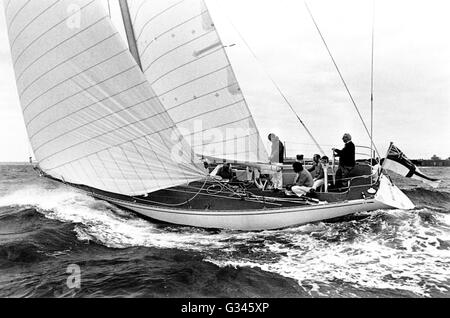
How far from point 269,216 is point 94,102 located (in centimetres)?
432

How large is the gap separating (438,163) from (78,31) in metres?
78.2

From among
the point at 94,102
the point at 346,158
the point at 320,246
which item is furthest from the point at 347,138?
the point at 94,102

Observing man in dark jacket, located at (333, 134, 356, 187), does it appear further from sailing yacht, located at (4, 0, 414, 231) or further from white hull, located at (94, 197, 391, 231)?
white hull, located at (94, 197, 391, 231)

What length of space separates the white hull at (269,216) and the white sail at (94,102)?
87 cm

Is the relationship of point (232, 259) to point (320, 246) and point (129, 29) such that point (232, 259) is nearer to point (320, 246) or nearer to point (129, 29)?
point (320, 246)

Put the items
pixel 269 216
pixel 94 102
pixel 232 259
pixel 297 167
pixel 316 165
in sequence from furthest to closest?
1. pixel 316 165
2. pixel 297 167
3. pixel 94 102
4. pixel 269 216
5. pixel 232 259

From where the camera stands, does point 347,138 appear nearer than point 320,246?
No

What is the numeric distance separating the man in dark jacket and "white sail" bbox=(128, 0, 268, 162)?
1.76m

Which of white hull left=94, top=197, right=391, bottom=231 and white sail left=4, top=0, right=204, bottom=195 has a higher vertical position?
white sail left=4, top=0, right=204, bottom=195

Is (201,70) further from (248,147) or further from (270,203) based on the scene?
(270,203)

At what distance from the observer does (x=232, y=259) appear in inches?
227

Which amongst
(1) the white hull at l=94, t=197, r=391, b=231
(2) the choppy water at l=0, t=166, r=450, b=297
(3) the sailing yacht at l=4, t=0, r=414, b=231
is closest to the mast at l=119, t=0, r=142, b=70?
(3) the sailing yacht at l=4, t=0, r=414, b=231

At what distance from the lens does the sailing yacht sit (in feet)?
24.2
